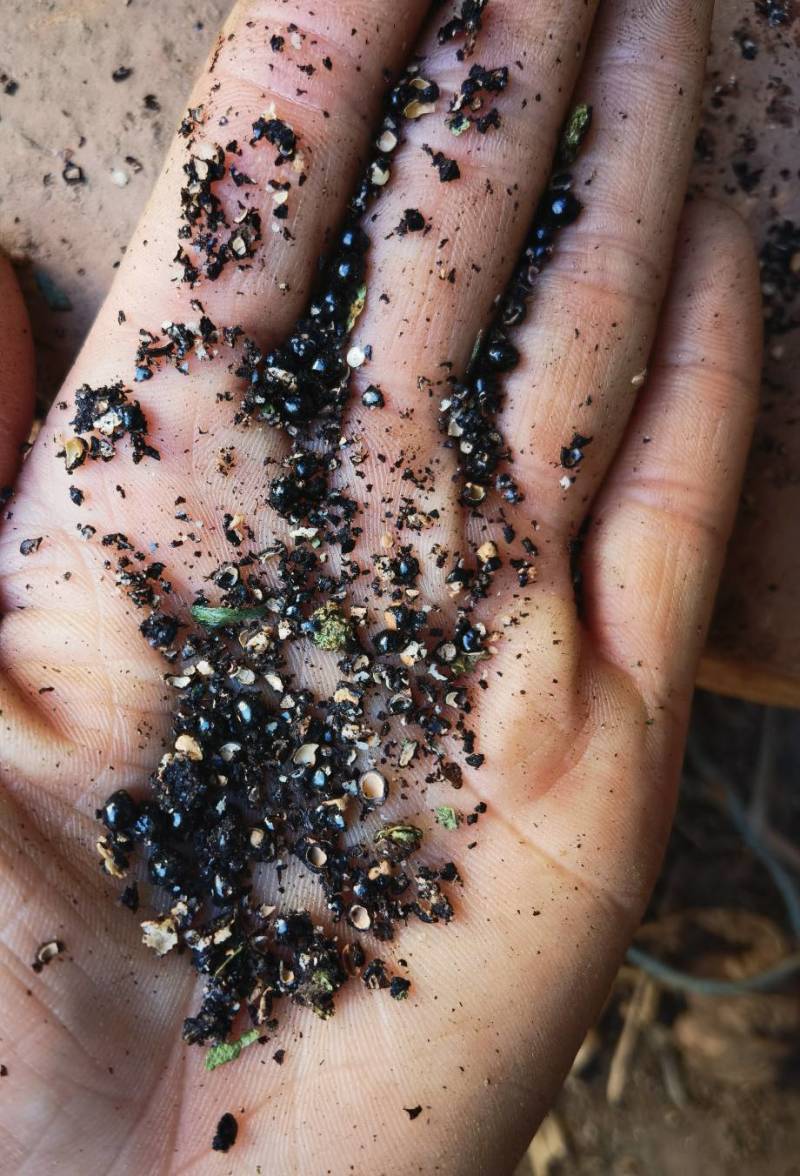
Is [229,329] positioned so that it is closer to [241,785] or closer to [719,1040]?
[241,785]

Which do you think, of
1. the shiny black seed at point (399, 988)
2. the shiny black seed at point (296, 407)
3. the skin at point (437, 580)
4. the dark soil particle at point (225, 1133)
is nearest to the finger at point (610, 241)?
the skin at point (437, 580)

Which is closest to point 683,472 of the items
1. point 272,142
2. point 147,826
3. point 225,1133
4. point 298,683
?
point 298,683

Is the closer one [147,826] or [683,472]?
[147,826]

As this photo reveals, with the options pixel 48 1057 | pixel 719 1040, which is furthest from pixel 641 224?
pixel 719 1040

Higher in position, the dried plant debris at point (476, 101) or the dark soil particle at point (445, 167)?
the dried plant debris at point (476, 101)

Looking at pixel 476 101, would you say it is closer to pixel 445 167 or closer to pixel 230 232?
pixel 445 167

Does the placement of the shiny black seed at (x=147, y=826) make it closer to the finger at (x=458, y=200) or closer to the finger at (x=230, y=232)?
the finger at (x=230, y=232)

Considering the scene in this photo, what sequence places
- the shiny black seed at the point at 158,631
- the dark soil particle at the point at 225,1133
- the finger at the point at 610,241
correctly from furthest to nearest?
the finger at the point at 610,241 → the shiny black seed at the point at 158,631 → the dark soil particle at the point at 225,1133
